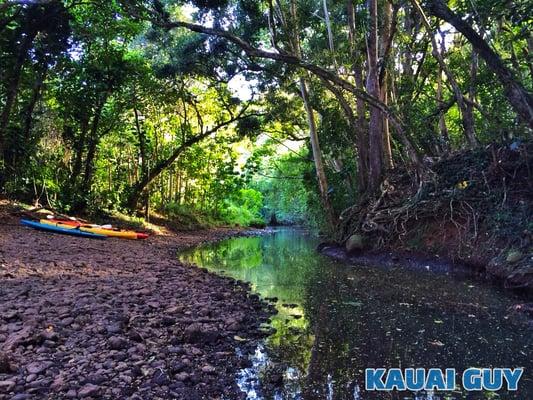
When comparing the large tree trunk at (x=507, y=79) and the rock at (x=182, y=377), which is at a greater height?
the large tree trunk at (x=507, y=79)

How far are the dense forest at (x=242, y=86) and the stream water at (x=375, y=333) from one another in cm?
372

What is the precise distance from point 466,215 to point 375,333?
218 inches

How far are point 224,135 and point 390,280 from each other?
1430 cm

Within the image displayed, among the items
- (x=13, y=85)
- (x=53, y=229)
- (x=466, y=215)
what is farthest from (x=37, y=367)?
(x=13, y=85)

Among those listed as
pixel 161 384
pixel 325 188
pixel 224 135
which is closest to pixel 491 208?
pixel 325 188

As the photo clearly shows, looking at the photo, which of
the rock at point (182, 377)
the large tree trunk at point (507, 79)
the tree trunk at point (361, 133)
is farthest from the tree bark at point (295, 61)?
the rock at point (182, 377)

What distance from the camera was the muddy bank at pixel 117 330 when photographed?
10.8ft

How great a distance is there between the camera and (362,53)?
41.9ft

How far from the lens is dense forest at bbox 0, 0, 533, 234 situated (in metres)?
11.0

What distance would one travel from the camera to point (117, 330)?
169 inches

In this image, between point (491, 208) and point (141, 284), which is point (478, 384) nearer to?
point (141, 284)

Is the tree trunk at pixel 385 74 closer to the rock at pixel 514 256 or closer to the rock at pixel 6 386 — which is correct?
the rock at pixel 514 256

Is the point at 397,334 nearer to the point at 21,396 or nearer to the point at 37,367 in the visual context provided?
the point at 37,367

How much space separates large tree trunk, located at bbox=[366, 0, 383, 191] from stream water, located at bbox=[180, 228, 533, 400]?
379cm
